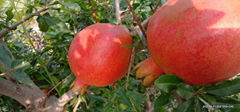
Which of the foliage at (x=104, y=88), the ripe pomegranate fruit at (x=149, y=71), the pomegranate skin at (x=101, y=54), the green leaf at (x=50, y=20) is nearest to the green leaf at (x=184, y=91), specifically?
the foliage at (x=104, y=88)

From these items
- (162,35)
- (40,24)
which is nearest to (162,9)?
(162,35)

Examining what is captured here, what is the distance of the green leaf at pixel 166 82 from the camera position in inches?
26.3

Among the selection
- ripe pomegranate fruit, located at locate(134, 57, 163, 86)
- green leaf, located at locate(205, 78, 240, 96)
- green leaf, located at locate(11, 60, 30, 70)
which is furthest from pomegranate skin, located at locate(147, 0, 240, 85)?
green leaf, located at locate(11, 60, 30, 70)

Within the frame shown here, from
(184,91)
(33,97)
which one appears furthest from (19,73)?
(184,91)

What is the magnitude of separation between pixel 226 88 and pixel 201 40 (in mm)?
166

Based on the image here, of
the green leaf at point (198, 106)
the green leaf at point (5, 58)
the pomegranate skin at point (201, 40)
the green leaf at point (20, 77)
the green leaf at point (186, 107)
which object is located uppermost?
the green leaf at point (5, 58)

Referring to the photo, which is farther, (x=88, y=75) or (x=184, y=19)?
(x=88, y=75)

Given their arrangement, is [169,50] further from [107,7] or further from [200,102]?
[107,7]

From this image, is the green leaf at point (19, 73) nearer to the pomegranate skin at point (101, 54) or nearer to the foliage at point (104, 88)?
the foliage at point (104, 88)

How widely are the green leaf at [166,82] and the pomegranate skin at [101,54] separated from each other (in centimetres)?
24

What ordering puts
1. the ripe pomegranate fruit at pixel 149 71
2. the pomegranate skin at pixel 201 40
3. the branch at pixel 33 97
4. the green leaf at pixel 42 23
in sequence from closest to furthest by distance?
the pomegranate skin at pixel 201 40, the ripe pomegranate fruit at pixel 149 71, the branch at pixel 33 97, the green leaf at pixel 42 23

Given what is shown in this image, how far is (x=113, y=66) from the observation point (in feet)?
3.01

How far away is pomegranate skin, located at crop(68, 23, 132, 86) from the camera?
0.91m

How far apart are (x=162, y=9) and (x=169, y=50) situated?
143 millimetres
